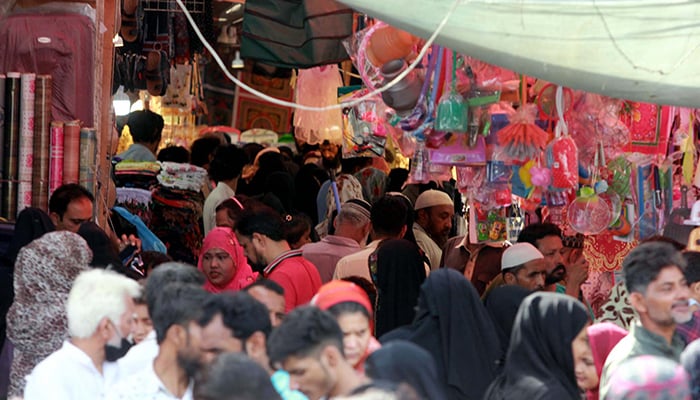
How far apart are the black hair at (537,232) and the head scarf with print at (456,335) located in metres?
1.51

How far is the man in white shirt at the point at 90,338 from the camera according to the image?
455cm

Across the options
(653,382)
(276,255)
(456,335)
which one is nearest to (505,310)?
(456,335)

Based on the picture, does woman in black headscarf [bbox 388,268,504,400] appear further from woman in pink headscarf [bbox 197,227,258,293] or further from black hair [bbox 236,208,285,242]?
woman in pink headscarf [bbox 197,227,258,293]

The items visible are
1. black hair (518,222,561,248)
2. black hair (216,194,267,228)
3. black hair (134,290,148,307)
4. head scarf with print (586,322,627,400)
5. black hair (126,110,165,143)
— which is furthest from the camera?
black hair (126,110,165,143)

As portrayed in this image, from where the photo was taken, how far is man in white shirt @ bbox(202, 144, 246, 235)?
28.7 feet

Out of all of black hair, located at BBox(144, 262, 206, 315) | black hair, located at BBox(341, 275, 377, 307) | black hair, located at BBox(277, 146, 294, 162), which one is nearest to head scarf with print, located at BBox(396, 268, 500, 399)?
black hair, located at BBox(144, 262, 206, 315)

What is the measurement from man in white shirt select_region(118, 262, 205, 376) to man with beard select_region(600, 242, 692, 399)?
5.08ft

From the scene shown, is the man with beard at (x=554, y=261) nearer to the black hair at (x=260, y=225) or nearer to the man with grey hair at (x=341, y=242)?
the man with grey hair at (x=341, y=242)

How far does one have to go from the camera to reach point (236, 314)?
4.23m

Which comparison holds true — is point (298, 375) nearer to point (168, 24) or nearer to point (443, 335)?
point (443, 335)

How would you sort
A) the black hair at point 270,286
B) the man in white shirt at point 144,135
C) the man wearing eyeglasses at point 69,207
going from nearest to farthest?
1. the black hair at point 270,286
2. the man wearing eyeglasses at point 69,207
3. the man in white shirt at point 144,135

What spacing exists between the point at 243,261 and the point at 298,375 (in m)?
2.99

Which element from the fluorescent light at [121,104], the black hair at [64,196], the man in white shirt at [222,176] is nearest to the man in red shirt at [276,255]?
the black hair at [64,196]

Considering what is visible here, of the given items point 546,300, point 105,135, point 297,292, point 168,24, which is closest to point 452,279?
point 546,300
